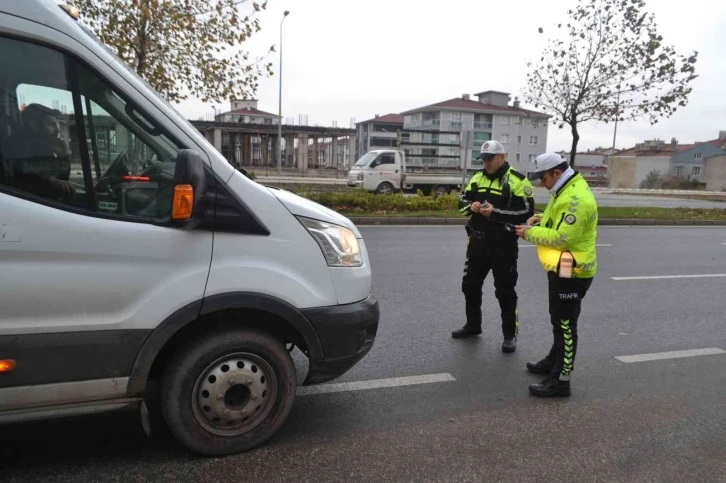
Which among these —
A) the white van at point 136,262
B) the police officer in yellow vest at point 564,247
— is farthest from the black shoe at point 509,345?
the white van at point 136,262

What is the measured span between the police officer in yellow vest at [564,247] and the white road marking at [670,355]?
1.06 meters

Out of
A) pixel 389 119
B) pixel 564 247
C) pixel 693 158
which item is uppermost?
pixel 389 119

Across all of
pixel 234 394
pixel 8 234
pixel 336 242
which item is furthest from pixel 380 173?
pixel 8 234

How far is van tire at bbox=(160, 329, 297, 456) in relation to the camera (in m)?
2.71

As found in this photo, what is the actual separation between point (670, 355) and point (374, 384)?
2713 mm

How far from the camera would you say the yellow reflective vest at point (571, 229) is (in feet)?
11.8

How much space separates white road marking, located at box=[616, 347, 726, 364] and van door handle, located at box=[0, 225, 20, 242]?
440 cm

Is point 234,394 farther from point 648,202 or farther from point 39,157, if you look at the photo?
point 648,202

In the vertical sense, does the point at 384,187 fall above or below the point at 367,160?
below

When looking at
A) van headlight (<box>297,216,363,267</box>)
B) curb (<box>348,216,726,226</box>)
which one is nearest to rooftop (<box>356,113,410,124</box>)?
curb (<box>348,216,726,226</box>)

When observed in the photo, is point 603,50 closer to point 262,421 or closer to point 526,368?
point 526,368

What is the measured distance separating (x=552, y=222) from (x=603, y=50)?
52.5 feet

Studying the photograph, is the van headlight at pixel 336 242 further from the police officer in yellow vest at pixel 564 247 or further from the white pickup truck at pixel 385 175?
the white pickup truck at pixel 385 175

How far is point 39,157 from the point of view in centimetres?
240
